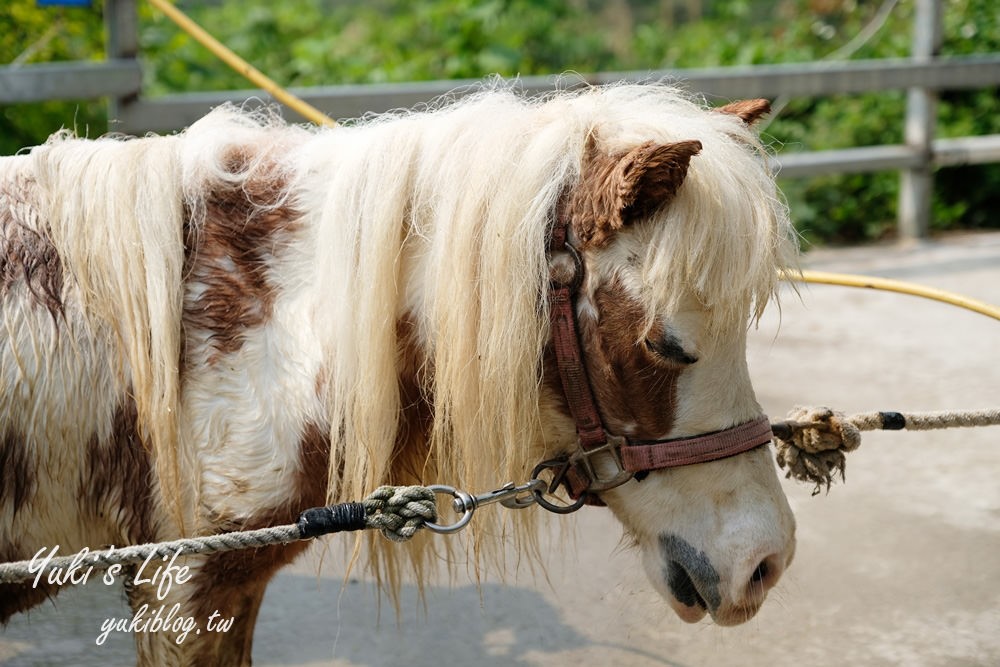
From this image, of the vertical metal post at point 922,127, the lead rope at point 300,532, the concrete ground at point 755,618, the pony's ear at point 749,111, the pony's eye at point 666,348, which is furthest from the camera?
the vertical metal post at point 922,127

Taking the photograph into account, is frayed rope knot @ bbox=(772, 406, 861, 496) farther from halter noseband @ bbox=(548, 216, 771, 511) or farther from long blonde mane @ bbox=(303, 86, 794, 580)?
long blonde mane @ bbox=(303, 86, 794, 580)

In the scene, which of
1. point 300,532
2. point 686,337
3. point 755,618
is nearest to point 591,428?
point 686,337

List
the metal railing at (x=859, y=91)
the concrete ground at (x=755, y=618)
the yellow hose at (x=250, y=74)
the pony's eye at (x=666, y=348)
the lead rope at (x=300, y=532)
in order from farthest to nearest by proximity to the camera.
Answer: the metal railing at (x=859, y=91) < the yellow hose at (x=250, y=74) < the concrete ground at (x=755, y=618) < the pony's eye at (x=666, y=348) < the lead rope at (x=300, y=532)

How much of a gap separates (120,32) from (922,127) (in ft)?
15.9

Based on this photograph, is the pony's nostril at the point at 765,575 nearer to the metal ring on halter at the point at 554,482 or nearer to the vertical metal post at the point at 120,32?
the metal ring on halter at the point at 554,482

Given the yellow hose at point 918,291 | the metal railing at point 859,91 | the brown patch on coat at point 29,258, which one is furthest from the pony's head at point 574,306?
the metal railing at point 859,91

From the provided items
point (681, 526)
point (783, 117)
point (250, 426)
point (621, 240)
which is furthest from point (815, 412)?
point (783, 117)

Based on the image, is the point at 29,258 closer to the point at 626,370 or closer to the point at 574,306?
the point at 574,306

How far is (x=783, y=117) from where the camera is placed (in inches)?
311

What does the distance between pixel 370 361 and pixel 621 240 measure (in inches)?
18.3

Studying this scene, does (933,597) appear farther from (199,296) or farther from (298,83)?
Answer: (298,83)

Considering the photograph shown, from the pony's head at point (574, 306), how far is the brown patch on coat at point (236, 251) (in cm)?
11

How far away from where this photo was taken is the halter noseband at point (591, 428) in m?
1.71

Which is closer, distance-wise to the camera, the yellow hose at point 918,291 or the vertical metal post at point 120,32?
the yellow hose at point 918,291
